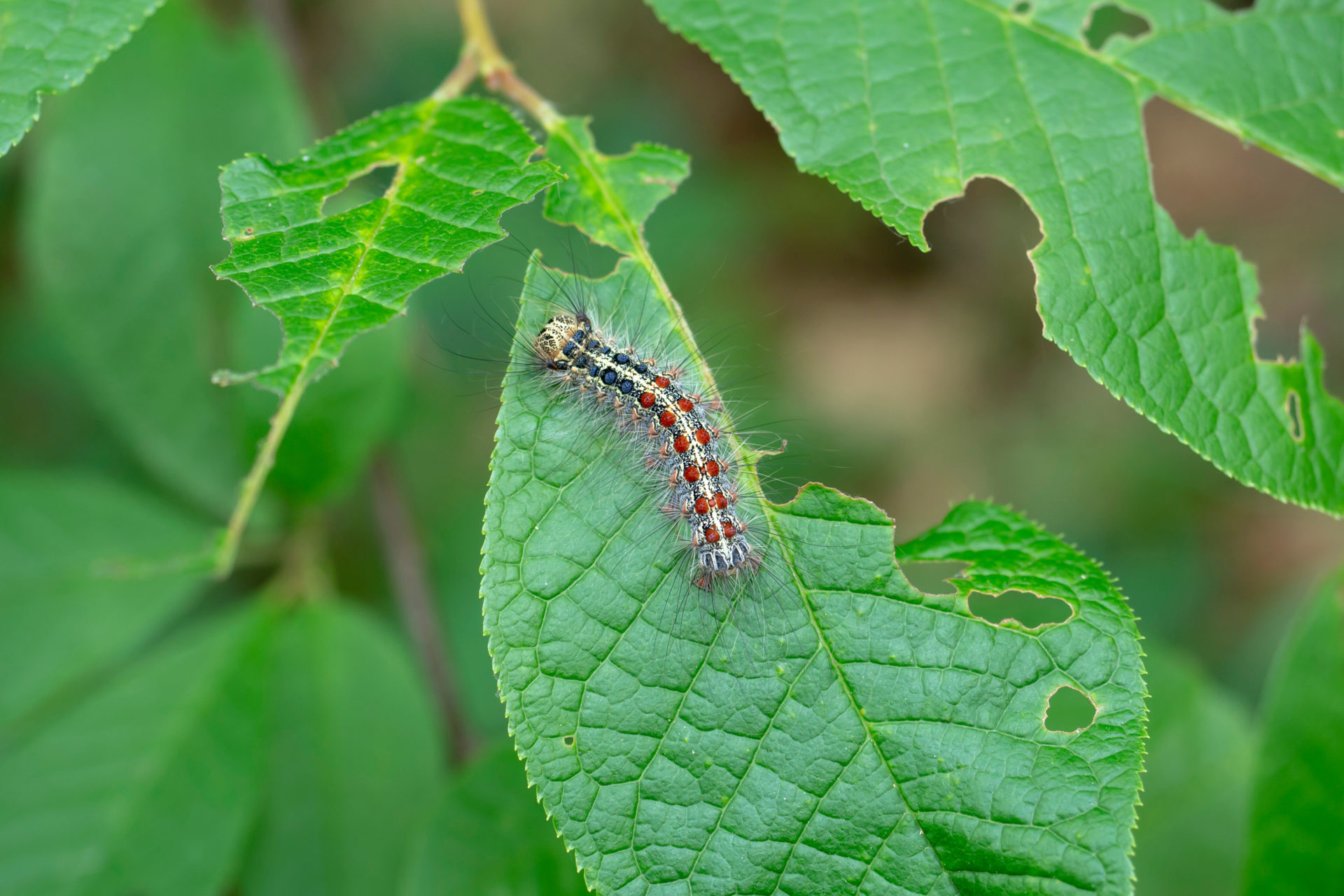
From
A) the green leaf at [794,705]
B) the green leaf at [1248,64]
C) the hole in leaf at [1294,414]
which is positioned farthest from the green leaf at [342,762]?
the green leaf at [1248,64]

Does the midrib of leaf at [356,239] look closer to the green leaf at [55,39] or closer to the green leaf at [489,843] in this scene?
the green leaf at [55,39]

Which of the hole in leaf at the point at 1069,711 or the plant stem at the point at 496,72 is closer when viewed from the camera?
the plant stem at the point at 496,72

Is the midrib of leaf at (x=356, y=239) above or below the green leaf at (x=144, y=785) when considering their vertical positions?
above

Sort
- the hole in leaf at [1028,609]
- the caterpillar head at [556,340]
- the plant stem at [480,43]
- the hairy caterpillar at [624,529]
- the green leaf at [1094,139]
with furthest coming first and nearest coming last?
the hole in leaf at [1028,609], the caterpillar head at [556,340], the plant stem at [480,43], the green leaf at [1094,139], the hairy caterpillar at [624,529]

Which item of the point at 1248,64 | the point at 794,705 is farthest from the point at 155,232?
the point at 1248,64

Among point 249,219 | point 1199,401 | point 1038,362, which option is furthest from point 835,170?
point 1038,362

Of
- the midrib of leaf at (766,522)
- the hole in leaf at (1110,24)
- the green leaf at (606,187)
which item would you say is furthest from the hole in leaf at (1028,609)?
the hole in leaf at (1110,24)

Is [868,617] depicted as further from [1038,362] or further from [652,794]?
[1038,362]

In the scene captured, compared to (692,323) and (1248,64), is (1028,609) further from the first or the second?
(692,323)

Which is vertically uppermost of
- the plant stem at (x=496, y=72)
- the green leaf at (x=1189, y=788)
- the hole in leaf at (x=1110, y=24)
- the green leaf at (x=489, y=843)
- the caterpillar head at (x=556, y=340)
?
the hole in leaf at (x=1110, y=24)

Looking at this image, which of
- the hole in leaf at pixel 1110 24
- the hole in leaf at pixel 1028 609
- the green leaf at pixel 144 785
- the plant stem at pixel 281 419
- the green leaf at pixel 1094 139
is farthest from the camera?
the hole in leaf at pixel 1110 24
